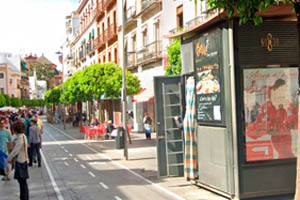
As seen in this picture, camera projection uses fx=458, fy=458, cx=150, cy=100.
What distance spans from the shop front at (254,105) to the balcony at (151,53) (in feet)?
63.7

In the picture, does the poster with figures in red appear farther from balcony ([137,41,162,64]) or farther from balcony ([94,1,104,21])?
balcony ([94,1,104,21])

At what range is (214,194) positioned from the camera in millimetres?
10398

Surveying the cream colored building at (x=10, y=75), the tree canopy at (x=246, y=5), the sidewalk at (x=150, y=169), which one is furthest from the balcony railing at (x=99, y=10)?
the cream colored building at (x=10, y=75)

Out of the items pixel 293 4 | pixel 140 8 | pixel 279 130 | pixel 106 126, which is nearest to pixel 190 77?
pixel 279 130

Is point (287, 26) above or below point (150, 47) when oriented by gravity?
below

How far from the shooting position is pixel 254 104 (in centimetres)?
940

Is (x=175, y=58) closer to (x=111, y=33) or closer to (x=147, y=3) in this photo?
(x=147, y=3)

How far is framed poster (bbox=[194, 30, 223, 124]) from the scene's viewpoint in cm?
969

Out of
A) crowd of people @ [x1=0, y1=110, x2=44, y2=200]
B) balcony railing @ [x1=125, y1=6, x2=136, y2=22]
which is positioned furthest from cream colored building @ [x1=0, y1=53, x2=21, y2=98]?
crowd of people @ [x1=0, y1=110, x2=44, y2=200]

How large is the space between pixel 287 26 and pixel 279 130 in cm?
217

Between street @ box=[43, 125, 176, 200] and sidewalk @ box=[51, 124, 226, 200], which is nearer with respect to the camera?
sidewalk @ box=[51, 124, 226, 200]

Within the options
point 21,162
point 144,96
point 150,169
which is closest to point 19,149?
point 21,162

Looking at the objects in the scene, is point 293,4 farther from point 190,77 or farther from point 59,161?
point 59,161

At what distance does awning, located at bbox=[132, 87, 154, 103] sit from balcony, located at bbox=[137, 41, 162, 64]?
1968 mm
